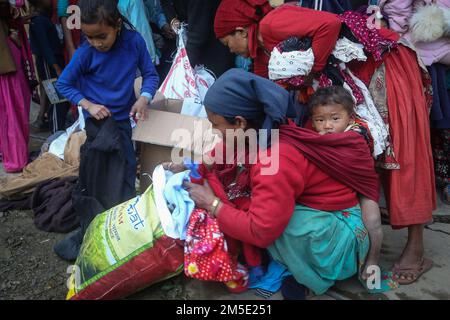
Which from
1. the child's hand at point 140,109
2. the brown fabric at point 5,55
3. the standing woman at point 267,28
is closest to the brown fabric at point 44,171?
the brown fabric at point 5,55

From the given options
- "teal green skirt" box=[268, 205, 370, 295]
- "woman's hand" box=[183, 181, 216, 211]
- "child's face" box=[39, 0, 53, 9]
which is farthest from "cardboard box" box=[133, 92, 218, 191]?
"child's face" box=[39, 0, 53, 9]

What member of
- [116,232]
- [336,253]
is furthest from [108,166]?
[336,253]

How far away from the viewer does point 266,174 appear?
6.12ft

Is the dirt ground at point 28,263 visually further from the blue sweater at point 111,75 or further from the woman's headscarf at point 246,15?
the woman's headscarf at point 246,15

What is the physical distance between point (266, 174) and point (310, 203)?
316 mm

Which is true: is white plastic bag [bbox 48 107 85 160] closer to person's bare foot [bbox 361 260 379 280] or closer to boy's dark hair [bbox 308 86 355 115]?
boy's dark hair [bbox 308 86 355 115]

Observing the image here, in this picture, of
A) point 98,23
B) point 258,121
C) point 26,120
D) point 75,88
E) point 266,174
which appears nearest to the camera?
point 266,174

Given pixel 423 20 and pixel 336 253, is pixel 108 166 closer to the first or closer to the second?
pixel 336 253

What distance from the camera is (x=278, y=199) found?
185cm

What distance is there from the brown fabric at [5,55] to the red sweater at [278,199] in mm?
2708

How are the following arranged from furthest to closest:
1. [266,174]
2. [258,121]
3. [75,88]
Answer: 1. [75,88]
2. [258,121]
3. [266,174]

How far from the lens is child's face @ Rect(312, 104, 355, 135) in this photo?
2.18m

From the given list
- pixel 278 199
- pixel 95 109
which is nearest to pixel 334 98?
pixel 278 199

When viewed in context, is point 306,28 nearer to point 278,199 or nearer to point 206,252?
point 278,199
